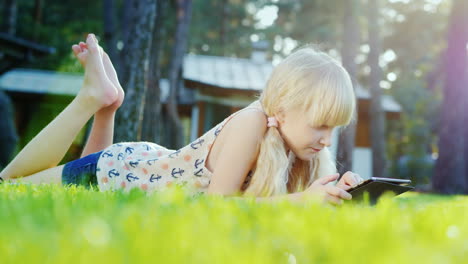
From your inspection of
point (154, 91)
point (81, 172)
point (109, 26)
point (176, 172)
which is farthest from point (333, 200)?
point (109, 26)

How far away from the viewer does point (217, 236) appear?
3.42 ft

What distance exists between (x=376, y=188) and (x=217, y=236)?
1519mm

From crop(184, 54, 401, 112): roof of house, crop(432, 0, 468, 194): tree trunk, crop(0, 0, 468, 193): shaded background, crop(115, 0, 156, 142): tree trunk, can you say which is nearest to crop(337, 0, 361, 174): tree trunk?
crop(0, 0, 468, 193): shaded background

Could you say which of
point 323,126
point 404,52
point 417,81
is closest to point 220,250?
point 323,126

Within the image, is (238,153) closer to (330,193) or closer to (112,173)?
(330,193)

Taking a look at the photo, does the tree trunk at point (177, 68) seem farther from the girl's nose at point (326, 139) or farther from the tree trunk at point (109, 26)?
the girl's nose at point (326, 139)

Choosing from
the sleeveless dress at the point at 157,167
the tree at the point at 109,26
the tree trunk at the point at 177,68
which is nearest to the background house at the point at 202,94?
the tree trunk at the point at 177,68

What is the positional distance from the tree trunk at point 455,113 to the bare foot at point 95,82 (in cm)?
963

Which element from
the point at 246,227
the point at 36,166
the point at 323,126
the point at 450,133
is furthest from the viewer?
the point at 450,133

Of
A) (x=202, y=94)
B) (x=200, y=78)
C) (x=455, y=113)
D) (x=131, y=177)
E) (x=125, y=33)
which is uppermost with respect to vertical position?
(x=125, y=33)

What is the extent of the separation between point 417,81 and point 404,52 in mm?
3286

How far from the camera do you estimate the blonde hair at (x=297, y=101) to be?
9.25ft

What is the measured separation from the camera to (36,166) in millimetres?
3660

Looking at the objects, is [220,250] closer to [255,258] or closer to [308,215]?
[255,258]
